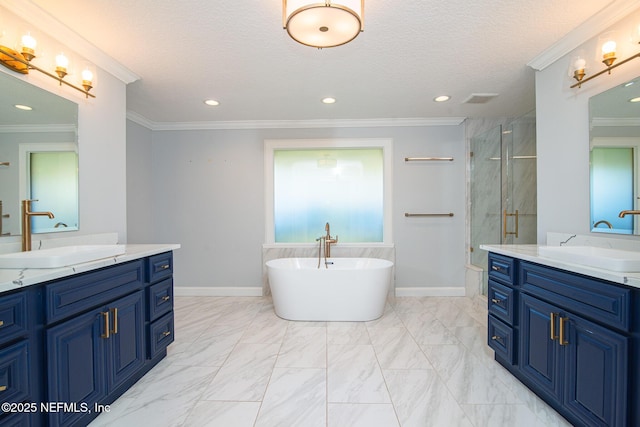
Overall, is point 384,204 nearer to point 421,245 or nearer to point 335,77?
point 421,245

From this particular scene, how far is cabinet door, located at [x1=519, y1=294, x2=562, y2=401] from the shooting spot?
1661mm

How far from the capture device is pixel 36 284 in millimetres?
1324

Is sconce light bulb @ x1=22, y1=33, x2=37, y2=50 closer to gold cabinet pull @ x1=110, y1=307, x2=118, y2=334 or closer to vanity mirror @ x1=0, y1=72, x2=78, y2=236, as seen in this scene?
vanity mirror @ x1=0, y1=72, x2=78, y2=236

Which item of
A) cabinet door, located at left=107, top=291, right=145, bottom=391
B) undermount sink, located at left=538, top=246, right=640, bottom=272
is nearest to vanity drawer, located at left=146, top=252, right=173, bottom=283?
cabinet door, located at left=107, top=291, right=145, bottom=391

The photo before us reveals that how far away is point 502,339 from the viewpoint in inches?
84.3

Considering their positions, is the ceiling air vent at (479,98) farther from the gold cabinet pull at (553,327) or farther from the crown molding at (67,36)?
the crown molding at (67,36)

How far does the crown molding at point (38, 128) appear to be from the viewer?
1.69 m

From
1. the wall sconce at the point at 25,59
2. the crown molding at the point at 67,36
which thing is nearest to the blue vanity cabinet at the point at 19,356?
the wall sconce at the point at 25,59

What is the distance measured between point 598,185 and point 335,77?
84.1 inches

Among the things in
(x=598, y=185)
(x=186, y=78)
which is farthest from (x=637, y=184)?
(x=186, y=78)

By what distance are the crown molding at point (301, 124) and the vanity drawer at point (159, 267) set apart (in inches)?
87.9

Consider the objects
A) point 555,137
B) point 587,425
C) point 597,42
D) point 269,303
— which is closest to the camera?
point 587,425

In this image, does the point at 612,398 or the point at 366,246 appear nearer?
the point at 612,398

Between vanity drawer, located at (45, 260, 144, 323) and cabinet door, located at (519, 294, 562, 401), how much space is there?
256cm
